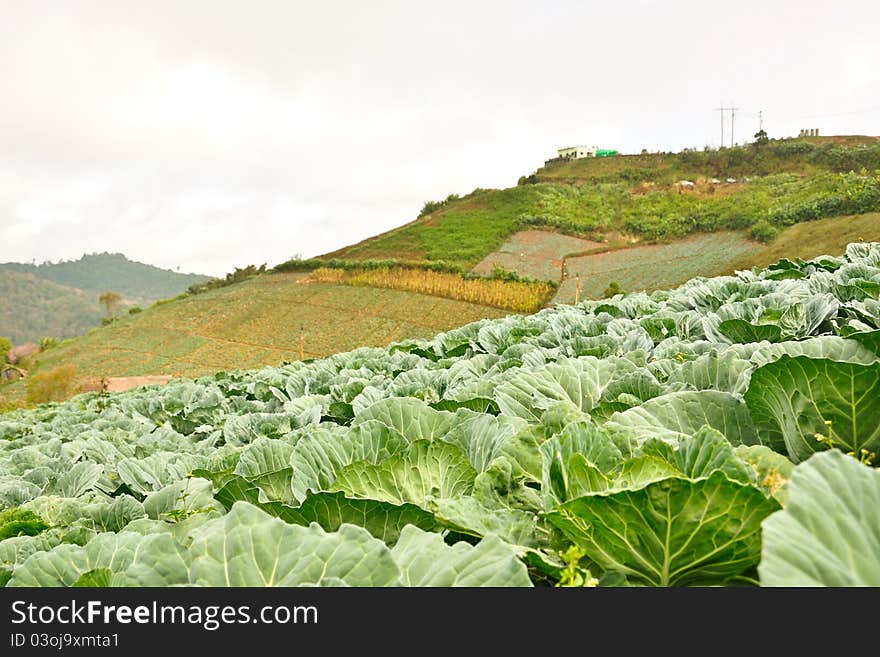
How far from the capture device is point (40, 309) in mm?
129875

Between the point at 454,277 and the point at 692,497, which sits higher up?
the point at 454,277

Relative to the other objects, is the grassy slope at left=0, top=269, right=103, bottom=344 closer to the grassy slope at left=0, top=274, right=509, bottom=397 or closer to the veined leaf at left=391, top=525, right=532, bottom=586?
the grassy slope at left=0, top=274, right=509, bottom=397

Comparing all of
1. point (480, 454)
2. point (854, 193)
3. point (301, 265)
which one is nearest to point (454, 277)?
point (301, 265)

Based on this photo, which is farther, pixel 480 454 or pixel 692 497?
pixel 480 454

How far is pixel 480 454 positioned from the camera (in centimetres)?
Answer: 157

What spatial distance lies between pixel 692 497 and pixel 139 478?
232 centimetres

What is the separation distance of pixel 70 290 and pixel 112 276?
98.1ft

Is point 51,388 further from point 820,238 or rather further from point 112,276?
point 112,276

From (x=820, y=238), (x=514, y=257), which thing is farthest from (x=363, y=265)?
(x=820, y=238)

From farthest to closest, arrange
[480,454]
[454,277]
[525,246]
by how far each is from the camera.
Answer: [525,246], [454,277], [480,454]

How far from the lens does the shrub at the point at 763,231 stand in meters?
31.5

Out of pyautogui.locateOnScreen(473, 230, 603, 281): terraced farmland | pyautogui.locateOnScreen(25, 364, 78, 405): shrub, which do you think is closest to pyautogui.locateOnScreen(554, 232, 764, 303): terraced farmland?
pyautogui.locateOnScreen(473, 230, 603, 281): terraced farmland

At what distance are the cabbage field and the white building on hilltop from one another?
7016cm
